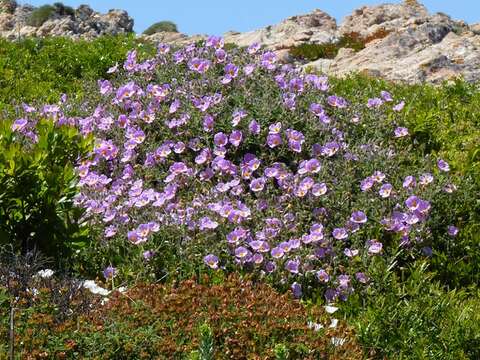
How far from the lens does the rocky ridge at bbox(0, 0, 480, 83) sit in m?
14.7

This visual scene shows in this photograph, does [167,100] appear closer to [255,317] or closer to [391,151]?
[391,151]

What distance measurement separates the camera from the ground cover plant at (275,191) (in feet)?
22.5

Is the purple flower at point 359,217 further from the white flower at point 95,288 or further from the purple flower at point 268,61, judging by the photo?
the purple flower at point 268,61

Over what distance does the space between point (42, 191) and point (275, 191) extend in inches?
87.0

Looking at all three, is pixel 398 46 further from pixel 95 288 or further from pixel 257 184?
pixel 95 288

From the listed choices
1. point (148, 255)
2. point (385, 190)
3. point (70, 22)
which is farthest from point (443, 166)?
point (70, 22)

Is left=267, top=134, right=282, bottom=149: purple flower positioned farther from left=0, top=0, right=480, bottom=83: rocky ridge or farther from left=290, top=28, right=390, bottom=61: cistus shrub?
left=290, top=28, right=390, bottom=61: cistus shrub

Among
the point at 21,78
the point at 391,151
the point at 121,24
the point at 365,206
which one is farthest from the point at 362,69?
the point at 121,24

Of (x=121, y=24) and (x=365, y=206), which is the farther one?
(x=121, y=24)

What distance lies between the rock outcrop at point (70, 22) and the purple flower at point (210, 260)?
23647 mm

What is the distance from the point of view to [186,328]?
17.5ft

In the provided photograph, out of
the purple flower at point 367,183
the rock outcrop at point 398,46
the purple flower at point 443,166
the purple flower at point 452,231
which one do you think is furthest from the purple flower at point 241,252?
the rock outcrop at point 398,46

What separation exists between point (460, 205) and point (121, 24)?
28138mm

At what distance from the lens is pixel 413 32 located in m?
17.1
